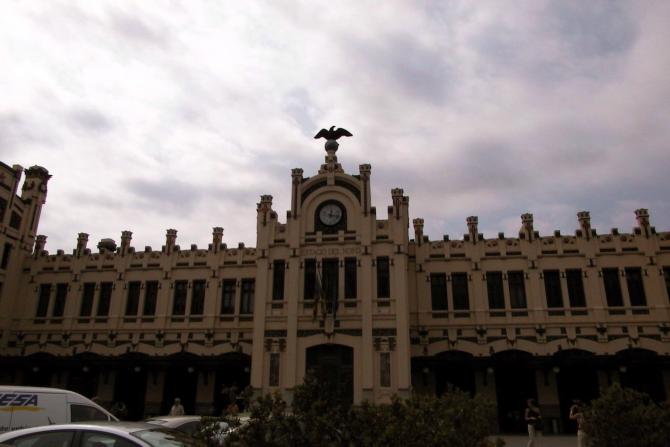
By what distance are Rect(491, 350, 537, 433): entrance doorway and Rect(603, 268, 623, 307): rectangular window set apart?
19.3ft

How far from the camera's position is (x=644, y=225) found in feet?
95.5

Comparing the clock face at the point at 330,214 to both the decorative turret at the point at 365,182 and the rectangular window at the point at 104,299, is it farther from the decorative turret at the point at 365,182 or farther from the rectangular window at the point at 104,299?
the rectangular window at the point at 104,299

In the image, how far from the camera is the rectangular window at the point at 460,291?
29.7 m

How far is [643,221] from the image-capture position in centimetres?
2919

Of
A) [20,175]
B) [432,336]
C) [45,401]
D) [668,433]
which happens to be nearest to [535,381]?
[432,336]

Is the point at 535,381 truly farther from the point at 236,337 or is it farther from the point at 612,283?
the point at 236,337

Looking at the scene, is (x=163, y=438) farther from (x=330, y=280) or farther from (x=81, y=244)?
(x=81, y=244)

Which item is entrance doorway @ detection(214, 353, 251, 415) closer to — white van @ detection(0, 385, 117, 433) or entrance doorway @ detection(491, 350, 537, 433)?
entrance doorway @ detection(491, 350, 537, 433)

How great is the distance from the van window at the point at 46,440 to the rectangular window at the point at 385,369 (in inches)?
782

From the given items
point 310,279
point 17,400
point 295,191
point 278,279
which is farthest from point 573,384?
point 17,400

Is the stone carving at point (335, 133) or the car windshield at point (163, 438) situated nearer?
the car windshield at point (163, 438)

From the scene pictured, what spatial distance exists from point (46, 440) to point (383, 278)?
70.3 ft

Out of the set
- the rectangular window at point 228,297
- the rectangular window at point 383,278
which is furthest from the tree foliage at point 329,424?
the rectangular window at point 228,297

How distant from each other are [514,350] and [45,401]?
22865 mm
